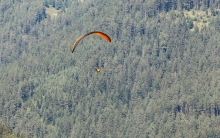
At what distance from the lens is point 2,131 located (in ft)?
631

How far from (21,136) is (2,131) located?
480 cm

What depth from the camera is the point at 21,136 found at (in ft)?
641
